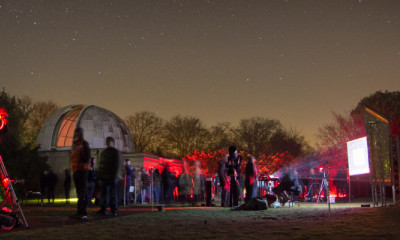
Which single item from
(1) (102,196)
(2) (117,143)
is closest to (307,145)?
(2) (117,143)

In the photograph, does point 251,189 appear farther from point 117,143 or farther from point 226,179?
point 117,143

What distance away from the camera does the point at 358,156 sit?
619 inches

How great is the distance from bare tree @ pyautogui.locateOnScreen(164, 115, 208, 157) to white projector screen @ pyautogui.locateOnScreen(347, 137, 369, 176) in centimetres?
4597

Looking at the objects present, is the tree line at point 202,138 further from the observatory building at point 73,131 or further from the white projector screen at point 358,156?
the white projector screen at point 358,156

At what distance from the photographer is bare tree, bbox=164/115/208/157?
62.2 m

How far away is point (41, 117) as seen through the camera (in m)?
60.3

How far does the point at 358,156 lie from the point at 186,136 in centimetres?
4731

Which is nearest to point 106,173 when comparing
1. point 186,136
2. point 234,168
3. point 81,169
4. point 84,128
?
point 81,169

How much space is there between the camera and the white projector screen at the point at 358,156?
1499cm

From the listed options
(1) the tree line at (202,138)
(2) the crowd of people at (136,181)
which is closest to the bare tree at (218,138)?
(1) the tree line at (202,138)

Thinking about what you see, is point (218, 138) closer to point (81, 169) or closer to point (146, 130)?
point (146, 130)

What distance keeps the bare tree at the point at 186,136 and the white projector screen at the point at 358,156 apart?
151 feet

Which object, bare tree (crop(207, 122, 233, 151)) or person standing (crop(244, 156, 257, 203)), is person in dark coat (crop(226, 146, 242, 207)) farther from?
bare tree (crop(207, 122, 233, 151))

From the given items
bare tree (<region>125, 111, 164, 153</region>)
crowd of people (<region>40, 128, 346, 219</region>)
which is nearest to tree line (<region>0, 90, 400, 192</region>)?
bare tree (<region>125, 111, 164, 153</region>)
